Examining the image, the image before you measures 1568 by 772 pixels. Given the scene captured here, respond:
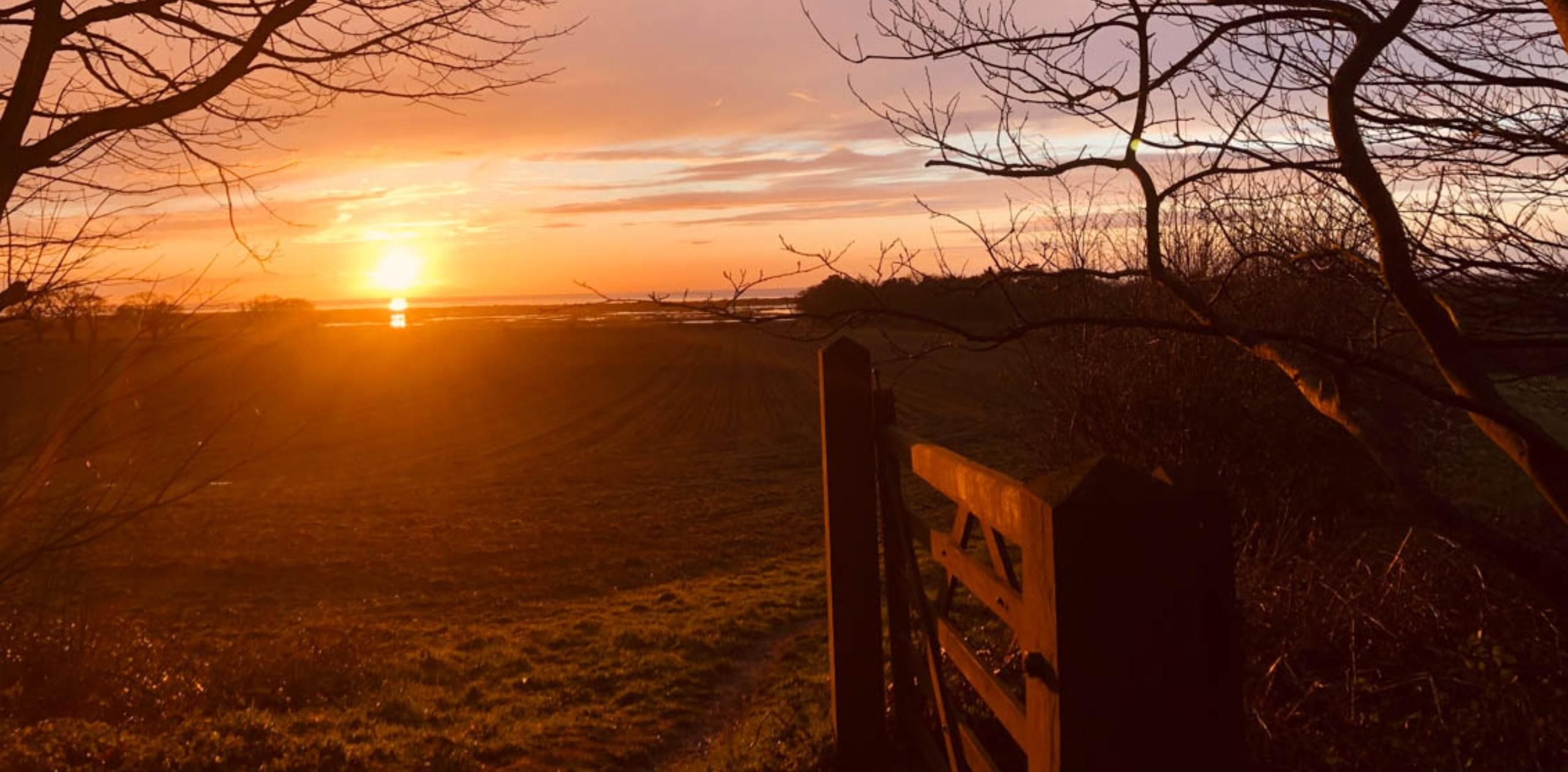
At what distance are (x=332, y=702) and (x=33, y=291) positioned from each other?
19.0ft

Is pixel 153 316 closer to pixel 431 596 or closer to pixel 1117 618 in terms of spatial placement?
pixel 1117 618

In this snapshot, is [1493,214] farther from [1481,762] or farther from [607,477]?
[607,477]

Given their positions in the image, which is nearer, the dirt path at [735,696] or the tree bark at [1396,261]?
the tree bark at [1396,261]

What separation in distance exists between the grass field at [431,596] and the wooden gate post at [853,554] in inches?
15.7

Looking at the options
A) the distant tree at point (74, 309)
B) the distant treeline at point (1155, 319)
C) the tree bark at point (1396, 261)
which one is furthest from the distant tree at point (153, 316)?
the tree bark at point (1396, 261)

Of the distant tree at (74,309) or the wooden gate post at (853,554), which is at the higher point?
the distant tree at (74,309)

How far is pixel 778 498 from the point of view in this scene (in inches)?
967

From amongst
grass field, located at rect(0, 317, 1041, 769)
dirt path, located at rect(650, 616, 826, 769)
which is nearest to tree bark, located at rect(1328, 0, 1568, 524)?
grass field, located at rect(0, 317, 1041, 769)

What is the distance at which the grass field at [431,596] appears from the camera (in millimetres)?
6277

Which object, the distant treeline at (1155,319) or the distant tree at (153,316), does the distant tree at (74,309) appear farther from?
the distant treeline at (1155,319)

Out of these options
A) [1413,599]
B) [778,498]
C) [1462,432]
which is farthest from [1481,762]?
[778,498]

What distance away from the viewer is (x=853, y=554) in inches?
178

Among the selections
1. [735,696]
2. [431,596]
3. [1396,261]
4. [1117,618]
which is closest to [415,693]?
[735,696]

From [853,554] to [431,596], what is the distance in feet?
41.0
